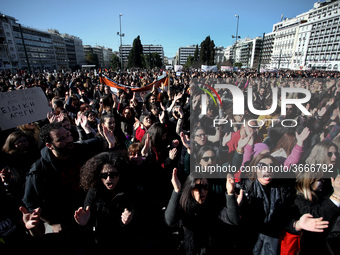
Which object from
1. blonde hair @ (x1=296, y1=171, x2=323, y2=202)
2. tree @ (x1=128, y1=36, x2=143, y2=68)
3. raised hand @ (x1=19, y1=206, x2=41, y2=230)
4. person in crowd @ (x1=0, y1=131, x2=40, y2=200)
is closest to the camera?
raised hand @ (x1=19, y1=206, x2=41, y2=230)

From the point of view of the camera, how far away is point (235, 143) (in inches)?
116

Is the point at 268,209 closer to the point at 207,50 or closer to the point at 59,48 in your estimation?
the point at 207,50

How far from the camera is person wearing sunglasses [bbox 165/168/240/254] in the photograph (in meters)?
1.80

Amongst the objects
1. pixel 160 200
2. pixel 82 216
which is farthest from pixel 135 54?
pixel 82 216

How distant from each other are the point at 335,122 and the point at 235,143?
113 inches

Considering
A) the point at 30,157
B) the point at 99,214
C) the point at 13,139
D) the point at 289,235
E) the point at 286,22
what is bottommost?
the point at 289,235

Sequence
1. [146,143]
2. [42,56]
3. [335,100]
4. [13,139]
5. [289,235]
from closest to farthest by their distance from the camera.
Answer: [289,235] → [13,139] → [146,143] → [335,100] → [42,56]

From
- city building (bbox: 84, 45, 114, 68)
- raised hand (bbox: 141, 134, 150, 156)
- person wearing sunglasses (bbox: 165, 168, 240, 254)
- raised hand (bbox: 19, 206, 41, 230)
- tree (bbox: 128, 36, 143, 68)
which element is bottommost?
person wearing sunglasses (bbox: 165, 168, 240, 254)

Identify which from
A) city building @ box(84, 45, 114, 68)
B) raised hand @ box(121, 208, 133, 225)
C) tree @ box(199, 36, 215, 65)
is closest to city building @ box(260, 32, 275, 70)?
tree @ box(199, 36, 215, 65)

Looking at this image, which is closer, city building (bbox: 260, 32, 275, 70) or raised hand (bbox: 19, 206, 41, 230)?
raised hand (bbox: 19, 206, 41, 230)

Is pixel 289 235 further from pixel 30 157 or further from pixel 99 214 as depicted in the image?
pixel 30 157

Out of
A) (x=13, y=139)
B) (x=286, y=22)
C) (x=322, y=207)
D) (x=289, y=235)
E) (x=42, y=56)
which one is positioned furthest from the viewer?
(x=286, y=22)

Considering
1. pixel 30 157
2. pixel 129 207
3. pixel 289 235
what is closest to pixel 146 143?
pixel 129 207

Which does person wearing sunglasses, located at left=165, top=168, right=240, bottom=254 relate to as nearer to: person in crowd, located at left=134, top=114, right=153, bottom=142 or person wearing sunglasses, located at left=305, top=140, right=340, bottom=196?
person wearing sunglasses, located at left=305, top=140, right=340, bottom=196
